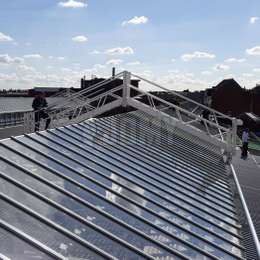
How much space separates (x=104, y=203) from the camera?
19.8 ft

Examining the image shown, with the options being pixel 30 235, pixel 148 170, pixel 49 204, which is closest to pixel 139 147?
pixel 148 170

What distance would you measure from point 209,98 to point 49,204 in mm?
63554

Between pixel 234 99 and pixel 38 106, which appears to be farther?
pixel 234 99

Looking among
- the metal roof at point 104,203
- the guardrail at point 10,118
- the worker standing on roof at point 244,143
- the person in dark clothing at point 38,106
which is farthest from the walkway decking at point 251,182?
the guardrail at point 10,118

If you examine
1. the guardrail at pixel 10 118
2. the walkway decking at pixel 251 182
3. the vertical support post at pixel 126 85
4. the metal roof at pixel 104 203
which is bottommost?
the walkway decking at pixel 251 182

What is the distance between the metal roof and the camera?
15.0ft

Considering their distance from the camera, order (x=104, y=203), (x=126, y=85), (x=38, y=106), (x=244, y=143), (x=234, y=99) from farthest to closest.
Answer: (x=234, y=99) < (x=244, y=143) < (x=38, y=106) < (x=126, y=85) < (x=104, y=203)

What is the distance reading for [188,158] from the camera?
12547mm

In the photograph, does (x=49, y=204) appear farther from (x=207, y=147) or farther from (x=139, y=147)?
(x=207, y=147)

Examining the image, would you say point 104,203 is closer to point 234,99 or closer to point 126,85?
point 126,85

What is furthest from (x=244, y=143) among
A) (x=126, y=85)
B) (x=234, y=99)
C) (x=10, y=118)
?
(x=234, y=99)

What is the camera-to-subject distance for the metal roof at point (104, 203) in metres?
4.57

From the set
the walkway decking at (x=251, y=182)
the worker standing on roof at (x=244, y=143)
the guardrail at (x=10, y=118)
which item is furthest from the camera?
the guardrail at (x=10, y=118)

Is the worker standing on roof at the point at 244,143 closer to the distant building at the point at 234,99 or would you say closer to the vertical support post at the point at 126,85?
the vertical support post at the point at 126,85
